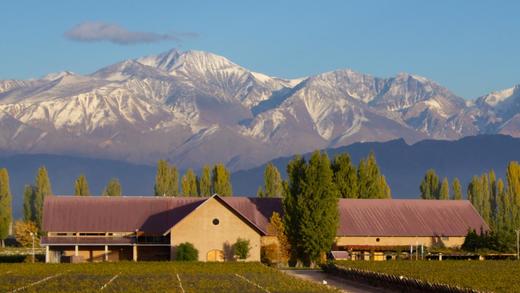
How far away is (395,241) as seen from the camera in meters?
113

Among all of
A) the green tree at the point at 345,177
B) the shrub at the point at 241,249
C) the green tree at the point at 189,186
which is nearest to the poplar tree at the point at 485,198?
the green tree at the point at 189,186

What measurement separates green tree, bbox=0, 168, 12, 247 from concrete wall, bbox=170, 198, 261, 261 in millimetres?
64055

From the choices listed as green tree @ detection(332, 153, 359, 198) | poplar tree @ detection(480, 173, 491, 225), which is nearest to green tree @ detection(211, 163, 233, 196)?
poplar tree @ detection(480, 173, 491, 225)

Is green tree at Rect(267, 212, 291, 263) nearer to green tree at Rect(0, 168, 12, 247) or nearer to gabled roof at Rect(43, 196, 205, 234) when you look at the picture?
gabled roof at Rect(43, 196, 205, 234)

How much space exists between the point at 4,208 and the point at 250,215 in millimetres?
76490

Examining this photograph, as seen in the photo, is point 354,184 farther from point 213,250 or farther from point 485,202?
point 485,202

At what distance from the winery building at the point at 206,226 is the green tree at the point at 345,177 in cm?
491

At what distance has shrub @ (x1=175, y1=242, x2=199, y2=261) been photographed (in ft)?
339

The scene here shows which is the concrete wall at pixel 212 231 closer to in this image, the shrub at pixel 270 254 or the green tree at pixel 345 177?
the shrub at pixel 270 254

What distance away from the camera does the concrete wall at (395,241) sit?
112 m

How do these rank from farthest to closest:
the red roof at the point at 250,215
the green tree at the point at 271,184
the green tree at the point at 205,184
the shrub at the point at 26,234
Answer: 1. the green tree at the point at 205,184
2. the green tree at the point at 271,184
3. the shrub at the point at 26,234
4. the red roof at the point at 250,215

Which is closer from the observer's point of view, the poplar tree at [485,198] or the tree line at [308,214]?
the tree line at [308,214]

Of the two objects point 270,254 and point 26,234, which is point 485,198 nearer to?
point 26,234

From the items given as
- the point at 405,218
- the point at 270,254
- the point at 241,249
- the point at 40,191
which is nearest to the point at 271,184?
the point at 40,191
